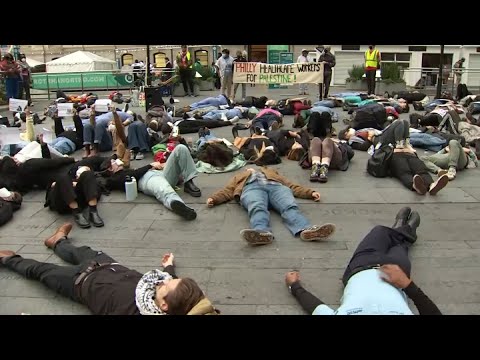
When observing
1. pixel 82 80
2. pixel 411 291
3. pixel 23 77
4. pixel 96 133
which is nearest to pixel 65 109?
pixel 96 133

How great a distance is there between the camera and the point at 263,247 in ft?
16.2

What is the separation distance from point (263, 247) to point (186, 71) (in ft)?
43.8

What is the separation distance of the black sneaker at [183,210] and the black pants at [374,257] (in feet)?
7.11

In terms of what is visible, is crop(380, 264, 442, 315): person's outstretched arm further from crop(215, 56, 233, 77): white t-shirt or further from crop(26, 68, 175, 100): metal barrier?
crop(26, 68, 175, 100): metal barrier

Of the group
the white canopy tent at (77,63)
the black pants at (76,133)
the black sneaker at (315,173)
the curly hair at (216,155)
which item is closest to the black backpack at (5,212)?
the curly hair at (216,155)

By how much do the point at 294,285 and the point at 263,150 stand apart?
4.26m

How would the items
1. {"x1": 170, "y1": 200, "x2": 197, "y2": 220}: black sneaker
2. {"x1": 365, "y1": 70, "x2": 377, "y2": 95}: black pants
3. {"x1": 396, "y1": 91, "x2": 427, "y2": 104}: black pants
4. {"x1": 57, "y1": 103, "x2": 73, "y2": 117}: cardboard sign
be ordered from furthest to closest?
1. {"x1": 365, "y1": 70, "x2": 377, "y2": 95}: black pants
2. {"x1": 396, "y1": 91, "x2": 427, "y2": 104}: black pants
3. {"x1": 57, "y1": 103, "x2": 73, "y2": 117}: cardboard sign
4. {"x1": 170, "y1": 200, "x2": 197, "y2": 220}: black sneaker

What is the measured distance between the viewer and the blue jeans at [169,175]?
6.27 m

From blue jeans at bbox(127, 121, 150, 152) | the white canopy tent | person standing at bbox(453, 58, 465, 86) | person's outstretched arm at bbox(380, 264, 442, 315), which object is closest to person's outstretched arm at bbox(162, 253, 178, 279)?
person's outstretched arm at bbox(380, 264, 442, 315)

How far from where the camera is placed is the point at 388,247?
4.07m

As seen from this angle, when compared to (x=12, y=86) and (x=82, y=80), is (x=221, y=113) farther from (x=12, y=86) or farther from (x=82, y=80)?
(x=82, y=80)

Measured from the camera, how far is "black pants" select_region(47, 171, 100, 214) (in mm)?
5738

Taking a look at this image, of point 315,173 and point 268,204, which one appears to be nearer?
point 268,204

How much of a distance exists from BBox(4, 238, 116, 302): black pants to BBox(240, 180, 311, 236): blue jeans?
5.73ft
